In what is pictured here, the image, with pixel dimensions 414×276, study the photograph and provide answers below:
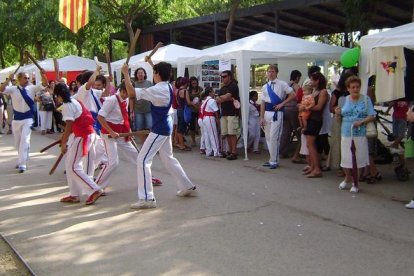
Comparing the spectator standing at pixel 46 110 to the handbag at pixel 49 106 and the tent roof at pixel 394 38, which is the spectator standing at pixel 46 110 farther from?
the tent roof at pixel 394 38

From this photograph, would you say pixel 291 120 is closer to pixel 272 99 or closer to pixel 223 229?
pixel 272 99

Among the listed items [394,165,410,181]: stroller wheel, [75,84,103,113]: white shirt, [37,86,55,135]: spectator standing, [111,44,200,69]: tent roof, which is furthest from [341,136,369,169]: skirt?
[37,86,55,135]: spectator standing

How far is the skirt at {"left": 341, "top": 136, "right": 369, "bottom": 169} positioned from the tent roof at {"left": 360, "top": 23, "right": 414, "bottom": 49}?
4.34ft

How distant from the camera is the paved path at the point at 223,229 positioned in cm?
450

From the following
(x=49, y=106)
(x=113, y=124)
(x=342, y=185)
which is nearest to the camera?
(x=113, y=124)

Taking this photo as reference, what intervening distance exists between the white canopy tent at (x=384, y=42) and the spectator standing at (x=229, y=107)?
270cm

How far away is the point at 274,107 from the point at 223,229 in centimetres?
387

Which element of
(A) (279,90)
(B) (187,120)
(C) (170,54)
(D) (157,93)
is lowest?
(B) (187,120)

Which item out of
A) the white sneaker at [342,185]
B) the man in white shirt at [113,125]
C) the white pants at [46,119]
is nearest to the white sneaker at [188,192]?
the man in white shirt at [113,125]

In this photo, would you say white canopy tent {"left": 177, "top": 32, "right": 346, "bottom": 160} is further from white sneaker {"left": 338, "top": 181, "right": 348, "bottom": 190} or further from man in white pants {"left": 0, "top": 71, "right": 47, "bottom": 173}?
man in white pants {"left": 0, "top": 71, "right": 47, "bottom": 173}

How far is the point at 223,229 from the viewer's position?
18.1 ft

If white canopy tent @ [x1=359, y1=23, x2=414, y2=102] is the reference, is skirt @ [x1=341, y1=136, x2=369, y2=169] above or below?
below

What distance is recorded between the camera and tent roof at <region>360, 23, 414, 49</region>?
21.7ft

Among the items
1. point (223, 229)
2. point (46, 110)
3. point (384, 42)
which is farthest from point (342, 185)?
point (46, 110)
